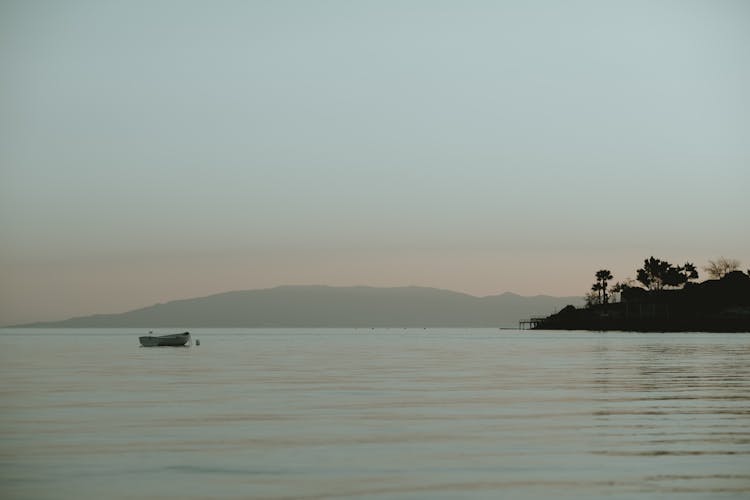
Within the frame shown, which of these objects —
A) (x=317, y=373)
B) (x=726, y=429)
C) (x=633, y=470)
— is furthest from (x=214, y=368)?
(x=633, y=470)

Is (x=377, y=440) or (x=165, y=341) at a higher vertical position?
(x=165, y=341)

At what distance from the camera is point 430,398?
35562mm

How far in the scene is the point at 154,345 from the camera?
121 metres

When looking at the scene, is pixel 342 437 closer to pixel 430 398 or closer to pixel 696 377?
pixel 430 398

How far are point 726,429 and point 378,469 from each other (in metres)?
10.9

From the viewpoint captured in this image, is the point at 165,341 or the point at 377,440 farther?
the point at 165,341

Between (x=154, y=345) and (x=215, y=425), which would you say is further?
(x=154, y=345)

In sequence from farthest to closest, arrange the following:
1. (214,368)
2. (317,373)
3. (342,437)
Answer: (214,368), (317,373), (342,437)

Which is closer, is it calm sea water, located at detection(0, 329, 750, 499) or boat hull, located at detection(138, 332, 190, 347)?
calm sea water, located at detection(0, 329, 750, 499)

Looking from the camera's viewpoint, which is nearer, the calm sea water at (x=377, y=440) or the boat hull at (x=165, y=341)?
the calm sea water at (x=377, y=440)

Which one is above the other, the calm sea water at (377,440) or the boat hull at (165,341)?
the boat hull at (165,341)

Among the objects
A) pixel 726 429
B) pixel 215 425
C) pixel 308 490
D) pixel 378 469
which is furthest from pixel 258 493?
pixel 726 429

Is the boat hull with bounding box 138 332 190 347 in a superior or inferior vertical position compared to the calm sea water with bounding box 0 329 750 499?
superior

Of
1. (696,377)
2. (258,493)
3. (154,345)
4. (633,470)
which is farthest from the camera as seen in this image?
(154,345)
